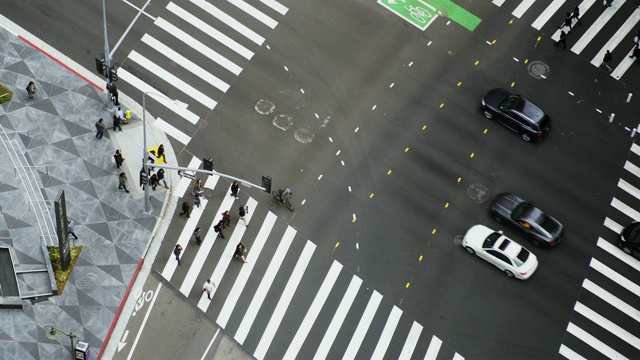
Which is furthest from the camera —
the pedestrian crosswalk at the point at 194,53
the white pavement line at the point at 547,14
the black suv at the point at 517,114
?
the white pavement line at the point at 547,14

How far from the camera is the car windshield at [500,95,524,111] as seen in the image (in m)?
64.6

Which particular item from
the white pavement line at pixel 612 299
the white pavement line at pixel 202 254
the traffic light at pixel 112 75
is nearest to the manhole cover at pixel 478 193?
the white pavement line at pixel 612 299

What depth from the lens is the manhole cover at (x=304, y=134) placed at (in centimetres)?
6371

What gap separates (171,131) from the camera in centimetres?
6378

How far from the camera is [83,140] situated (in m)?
63.2

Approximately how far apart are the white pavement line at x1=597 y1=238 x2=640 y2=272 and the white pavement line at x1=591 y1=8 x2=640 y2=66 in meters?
12.0

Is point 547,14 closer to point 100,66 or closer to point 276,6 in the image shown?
point 276,6

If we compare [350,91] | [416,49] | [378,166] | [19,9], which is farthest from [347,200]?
[19,9]

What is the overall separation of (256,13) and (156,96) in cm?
809

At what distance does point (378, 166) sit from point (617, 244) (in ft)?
44.1

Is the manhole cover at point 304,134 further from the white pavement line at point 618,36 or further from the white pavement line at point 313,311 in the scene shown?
the white pavement line at point 618,36

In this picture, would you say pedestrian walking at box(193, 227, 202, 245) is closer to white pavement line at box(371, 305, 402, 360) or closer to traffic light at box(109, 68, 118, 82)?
traffic light at box(109, 68, 118, 82)

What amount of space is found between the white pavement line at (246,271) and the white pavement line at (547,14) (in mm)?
20685

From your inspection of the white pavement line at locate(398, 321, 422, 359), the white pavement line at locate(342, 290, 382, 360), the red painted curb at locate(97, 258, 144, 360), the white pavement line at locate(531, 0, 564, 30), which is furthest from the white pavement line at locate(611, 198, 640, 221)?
the red painted curb at locate(97, 258, 144, 360)
